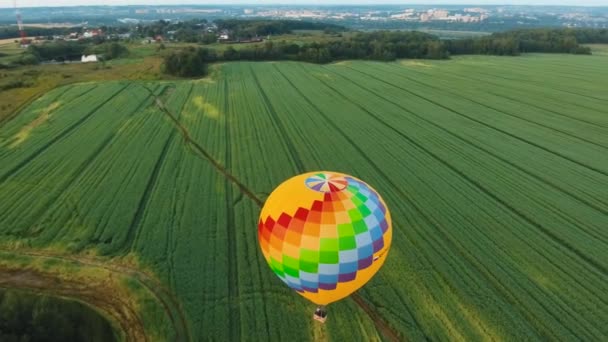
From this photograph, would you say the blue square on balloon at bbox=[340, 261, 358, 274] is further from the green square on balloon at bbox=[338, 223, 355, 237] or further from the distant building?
the distant building

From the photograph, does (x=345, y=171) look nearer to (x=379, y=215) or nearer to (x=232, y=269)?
(x=232, y=269)

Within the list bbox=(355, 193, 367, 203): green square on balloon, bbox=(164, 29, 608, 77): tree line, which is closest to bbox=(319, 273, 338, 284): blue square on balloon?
bbox=(355, 193, 367, 203): green square on balloon

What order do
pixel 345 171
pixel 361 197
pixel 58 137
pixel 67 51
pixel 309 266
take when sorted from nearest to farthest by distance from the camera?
pixel 309 266 < pixel 361 197 < pixel 345 171 < pixel 58 137 < pixel 67 51

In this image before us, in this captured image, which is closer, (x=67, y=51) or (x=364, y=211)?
(x=364, y=211)

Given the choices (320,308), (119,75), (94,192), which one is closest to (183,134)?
(94,192)

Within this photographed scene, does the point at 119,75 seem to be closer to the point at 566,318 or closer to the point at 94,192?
the point at 94,192

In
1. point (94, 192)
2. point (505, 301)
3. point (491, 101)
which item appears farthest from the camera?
point (491, 101)

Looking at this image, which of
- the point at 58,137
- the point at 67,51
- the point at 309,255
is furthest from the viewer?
the point at 67,51

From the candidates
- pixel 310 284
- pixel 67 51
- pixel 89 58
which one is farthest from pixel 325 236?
pixel 67 51
